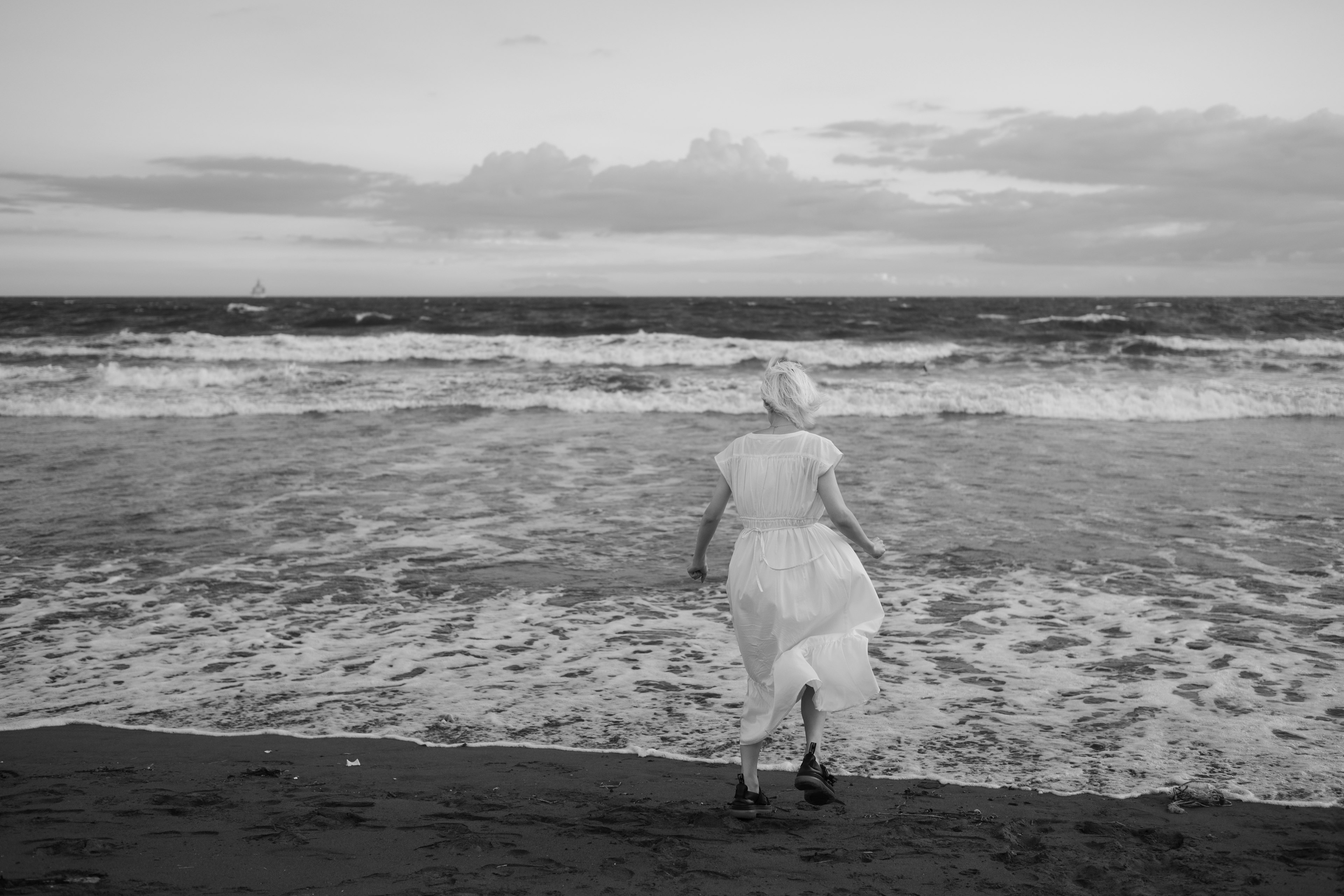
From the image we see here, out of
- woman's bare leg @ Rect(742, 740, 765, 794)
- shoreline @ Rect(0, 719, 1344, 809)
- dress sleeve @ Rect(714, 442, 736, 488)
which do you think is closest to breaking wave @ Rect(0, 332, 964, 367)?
shoreline @ Rect(0, 719, 1344, 809)

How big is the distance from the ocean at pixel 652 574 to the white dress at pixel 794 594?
1.60ft

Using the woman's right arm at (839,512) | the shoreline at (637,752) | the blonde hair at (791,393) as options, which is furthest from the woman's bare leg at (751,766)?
the blonde hair at (791,393)

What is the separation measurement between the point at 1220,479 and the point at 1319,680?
22.2 feet

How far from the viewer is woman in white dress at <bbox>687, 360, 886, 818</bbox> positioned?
3.93 meters

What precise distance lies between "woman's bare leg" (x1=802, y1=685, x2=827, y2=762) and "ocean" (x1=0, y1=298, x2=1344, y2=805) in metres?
0.55

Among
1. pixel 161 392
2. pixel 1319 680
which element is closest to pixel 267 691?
pixel 1319 680

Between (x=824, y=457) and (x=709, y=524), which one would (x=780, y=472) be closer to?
(x=824, y=457)

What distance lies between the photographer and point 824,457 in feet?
12.9

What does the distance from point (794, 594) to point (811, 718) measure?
20.2 inches

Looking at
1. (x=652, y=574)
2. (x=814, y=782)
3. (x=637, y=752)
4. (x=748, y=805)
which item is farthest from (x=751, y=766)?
(x=652, y=574)

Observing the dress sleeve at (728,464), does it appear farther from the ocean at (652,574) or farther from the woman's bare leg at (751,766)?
the woman's bare leg at (751,766)

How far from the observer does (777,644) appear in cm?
402

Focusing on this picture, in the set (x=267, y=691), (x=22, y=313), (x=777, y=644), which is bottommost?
(x=267, y=691)

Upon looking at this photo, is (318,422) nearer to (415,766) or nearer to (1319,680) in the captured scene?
(415,766)
